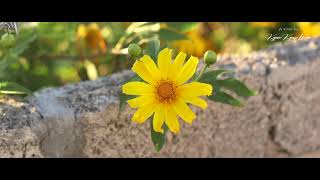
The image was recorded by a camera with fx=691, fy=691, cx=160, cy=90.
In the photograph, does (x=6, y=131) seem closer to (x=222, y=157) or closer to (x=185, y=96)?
(x=185, y=96)

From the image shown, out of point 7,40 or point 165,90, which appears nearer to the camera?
point 165,90

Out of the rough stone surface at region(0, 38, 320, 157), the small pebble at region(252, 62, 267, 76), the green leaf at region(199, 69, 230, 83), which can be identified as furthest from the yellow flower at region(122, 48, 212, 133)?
the small pebble at region(252, 62, 267, 76)

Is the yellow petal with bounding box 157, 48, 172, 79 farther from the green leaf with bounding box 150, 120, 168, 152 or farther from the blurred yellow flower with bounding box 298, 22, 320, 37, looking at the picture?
the blurred yellow flower with bounding box 298, 22, 320, 37

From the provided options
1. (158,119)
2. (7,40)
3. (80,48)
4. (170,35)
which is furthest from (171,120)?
(80,48)

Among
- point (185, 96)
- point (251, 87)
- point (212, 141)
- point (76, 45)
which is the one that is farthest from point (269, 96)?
point (76, 45)

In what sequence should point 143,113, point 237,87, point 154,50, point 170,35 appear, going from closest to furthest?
1. point 143,113
2. point 154,50
3. point 237,87
4. point 170,35

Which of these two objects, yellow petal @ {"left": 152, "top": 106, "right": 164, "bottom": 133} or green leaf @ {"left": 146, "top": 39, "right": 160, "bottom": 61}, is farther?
green leaf @ {"left": 146, "top": 39, "right": 160, "bottom": 61}

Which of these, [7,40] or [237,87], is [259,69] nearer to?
[237,87]
